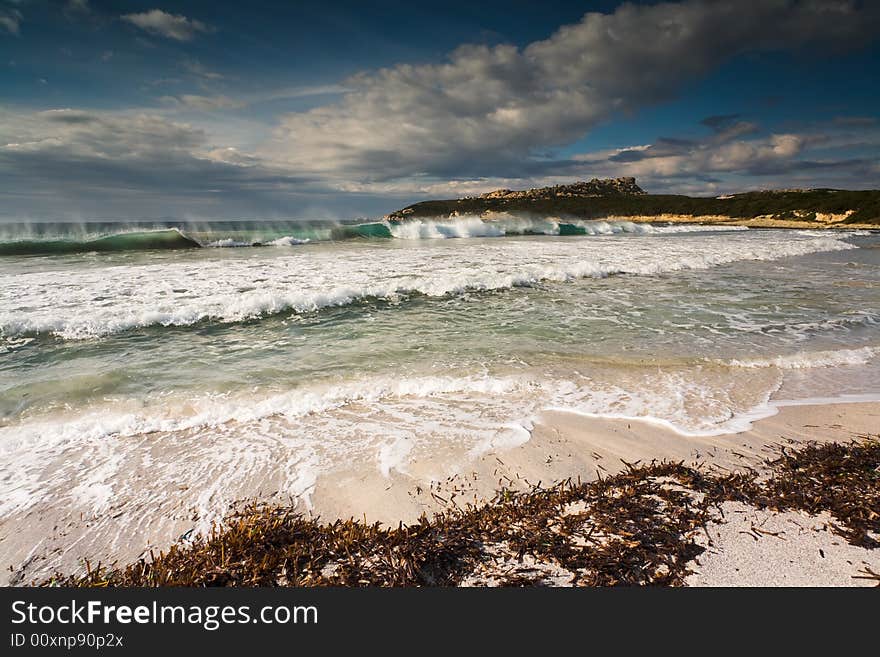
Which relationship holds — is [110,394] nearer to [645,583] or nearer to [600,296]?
[645,583]

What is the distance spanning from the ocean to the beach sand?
73mm

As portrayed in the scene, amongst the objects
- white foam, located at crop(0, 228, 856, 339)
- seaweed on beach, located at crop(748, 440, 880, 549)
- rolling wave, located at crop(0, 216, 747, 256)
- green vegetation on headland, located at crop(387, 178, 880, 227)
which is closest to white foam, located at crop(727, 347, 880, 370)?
seaweed on beach, located at crop(748, 440, 880, 549)

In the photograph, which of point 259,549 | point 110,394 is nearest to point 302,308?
point 110,394

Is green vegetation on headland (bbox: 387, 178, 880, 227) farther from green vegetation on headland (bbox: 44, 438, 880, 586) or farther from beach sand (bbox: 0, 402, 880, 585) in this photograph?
green vegetation on headland (bbox: 44, 438, 880, 586)

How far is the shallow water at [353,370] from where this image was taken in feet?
11.1

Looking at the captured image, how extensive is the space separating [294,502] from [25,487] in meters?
2.15

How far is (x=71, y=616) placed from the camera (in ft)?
5.83

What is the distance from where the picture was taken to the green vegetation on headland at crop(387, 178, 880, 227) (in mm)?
53000

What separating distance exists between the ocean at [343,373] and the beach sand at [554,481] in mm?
73

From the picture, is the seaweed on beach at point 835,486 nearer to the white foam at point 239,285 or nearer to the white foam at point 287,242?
the white foam at point 239,285

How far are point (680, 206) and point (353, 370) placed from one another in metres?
88.7

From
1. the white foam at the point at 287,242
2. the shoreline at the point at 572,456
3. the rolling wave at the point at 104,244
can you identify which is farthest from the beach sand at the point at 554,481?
the white foam at the point at 287,242

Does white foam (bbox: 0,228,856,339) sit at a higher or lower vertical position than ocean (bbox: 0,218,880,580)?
higher

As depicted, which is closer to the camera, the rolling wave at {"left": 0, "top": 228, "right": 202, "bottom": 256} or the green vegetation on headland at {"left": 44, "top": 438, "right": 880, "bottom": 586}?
the green vegetation on headland at {"left": 44, "top": 438, "right": 880, "bottom": 586}
